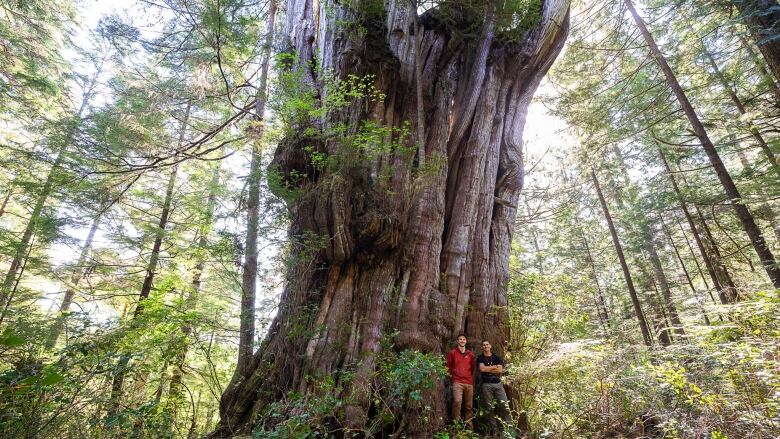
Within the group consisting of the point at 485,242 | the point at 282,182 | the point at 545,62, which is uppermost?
the point at 545,62

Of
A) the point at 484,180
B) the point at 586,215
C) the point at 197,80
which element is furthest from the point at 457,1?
the point at 586,215

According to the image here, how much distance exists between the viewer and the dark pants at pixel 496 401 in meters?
A: 4.48

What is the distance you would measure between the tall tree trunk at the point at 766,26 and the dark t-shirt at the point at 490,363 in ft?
19.6

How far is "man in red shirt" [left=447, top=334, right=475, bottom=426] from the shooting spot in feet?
14.5

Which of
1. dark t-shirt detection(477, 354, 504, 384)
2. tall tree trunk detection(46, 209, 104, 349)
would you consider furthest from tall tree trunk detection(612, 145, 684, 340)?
tall tree trunk detection(46, 209, 104, 349)

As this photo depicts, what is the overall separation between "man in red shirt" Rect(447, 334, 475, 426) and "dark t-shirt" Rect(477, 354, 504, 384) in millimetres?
176

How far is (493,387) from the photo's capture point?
15.1ft

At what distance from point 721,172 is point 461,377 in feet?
26.3

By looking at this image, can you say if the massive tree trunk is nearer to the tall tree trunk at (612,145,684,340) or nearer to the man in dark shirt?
the man in dark shirt

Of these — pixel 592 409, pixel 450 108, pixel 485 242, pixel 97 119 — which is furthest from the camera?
pixel 450 108

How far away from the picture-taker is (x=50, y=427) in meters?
3.07

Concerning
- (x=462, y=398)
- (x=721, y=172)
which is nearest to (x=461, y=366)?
(x=462, y=398)

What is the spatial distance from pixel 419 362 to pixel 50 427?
3.35 meters

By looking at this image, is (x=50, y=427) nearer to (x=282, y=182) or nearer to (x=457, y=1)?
(x=282, y=182)
